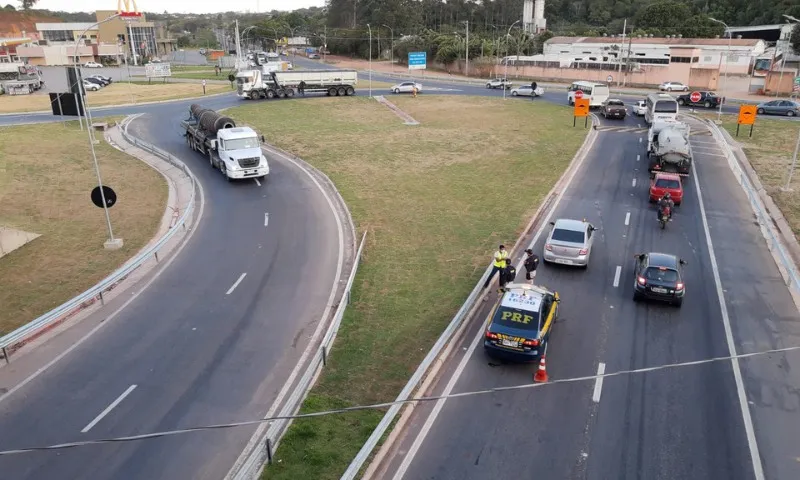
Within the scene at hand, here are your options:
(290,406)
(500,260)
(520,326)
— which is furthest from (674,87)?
(290,406)

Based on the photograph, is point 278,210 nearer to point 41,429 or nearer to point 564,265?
point 564,265

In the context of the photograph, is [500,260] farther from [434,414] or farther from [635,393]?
[434,414]

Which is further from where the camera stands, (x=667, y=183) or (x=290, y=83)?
(x=290, y=83)

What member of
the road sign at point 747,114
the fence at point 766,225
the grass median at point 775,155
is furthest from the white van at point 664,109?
the grass median at point 775,155

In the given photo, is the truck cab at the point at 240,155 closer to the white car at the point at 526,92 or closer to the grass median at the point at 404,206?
the grass median at the point at 404,206

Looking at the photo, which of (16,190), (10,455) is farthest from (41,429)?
(16,190)
